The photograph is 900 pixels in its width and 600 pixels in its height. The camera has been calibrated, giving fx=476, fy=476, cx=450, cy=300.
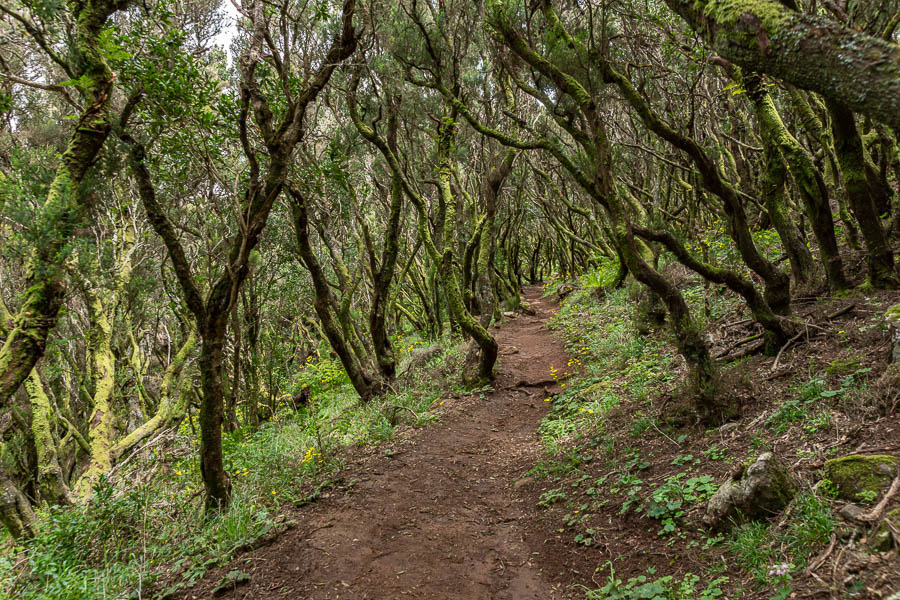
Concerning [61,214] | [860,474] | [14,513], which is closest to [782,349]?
[860,474]

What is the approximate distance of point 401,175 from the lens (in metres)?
9.31

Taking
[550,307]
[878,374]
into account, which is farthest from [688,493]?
[550,307]

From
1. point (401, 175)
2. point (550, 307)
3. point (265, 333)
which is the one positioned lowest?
point (550, 307)

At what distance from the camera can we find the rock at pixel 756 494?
3035mm

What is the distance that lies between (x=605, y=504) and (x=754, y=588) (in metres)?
1.61

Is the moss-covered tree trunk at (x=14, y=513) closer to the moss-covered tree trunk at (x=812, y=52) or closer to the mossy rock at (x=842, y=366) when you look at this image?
the moss-covered tree trunk at (x=812, y=52)

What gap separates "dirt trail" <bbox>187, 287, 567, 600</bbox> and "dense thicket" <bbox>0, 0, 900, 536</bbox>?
143cm

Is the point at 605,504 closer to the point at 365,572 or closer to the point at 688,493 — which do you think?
the point at 688,493

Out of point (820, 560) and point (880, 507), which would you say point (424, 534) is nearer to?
point (820, 560)

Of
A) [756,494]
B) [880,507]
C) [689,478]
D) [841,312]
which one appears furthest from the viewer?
[841,312]

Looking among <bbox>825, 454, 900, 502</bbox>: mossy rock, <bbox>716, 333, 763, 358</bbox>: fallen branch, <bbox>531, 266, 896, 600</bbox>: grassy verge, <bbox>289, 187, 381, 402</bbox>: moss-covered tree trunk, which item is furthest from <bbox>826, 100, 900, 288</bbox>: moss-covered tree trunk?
<bbox>289, 187, 381, 402</bbox>: moss-covered tree trunk

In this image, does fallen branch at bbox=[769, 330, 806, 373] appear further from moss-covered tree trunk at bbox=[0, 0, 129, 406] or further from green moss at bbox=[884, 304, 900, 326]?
moss-covered tree trunk at bbox=[0, 0, 129, 406]

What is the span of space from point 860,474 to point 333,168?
294 inches

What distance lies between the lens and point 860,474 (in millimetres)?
2756
